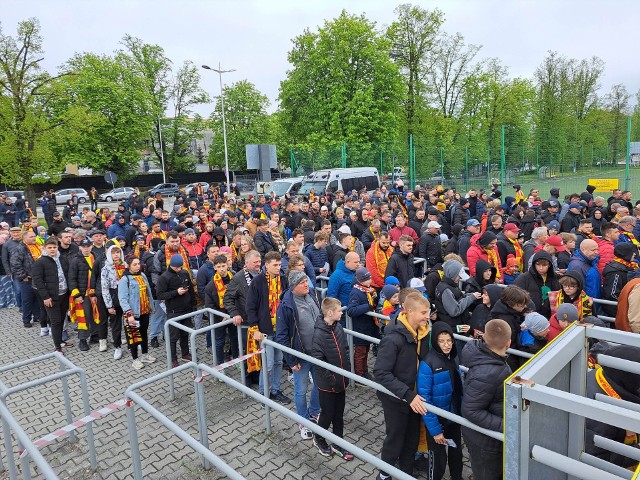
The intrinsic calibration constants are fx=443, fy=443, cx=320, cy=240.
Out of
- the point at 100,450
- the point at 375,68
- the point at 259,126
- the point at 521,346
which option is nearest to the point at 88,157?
the point at 259,126

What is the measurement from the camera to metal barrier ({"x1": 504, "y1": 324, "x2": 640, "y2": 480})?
1.79 meters

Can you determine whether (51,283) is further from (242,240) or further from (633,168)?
(633,168)

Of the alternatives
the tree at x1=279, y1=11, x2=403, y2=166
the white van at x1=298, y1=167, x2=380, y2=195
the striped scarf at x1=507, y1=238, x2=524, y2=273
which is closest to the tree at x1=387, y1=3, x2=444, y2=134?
the tree at x1=279, y1=11, x2=403, y2=166

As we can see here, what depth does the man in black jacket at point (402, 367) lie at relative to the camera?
12.0 feet

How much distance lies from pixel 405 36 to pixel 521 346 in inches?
1459

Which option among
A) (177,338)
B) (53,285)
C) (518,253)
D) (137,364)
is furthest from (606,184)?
(53,285)

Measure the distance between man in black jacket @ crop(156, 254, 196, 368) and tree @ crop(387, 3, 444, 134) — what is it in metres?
32.7

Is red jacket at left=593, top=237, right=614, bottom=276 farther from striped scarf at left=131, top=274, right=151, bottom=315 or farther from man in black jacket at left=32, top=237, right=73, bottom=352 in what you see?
man in black jacket at left=32, top=237, right=73, bottom=352

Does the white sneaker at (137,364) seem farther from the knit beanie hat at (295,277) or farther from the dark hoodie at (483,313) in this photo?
the dark hoodie at (483,313)

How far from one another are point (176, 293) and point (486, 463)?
481 cm

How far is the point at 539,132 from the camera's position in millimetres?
24000

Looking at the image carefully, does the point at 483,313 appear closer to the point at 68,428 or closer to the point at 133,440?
the point at 133,440

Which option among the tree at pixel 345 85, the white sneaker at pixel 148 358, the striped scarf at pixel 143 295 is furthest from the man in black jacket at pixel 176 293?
the tree at pixel 345 85

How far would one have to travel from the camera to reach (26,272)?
8.84 metres
